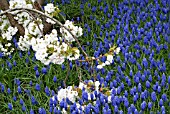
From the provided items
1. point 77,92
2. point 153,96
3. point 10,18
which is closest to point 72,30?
point 77,92

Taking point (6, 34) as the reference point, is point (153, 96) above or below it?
below

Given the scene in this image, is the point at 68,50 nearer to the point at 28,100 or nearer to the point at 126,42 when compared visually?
the point at 28,100

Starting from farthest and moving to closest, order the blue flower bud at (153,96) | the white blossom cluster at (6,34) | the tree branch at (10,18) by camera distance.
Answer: the tree branch at (10,18) < the white blossom cluster at (6,34) < the blue flower bud at (153,96)

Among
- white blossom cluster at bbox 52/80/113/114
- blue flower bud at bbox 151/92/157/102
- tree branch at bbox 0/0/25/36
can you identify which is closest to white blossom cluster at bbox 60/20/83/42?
white blossom cluster at bbox 52/80/113/114

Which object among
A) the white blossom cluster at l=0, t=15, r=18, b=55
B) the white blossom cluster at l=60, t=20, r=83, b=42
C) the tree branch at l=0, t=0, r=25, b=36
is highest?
the tree branch at l=0, t=0, r=25, b=36

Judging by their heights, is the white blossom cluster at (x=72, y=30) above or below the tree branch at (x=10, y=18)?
below

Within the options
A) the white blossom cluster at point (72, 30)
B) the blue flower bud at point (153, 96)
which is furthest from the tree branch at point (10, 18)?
the blue flower bud at point (153, 96)

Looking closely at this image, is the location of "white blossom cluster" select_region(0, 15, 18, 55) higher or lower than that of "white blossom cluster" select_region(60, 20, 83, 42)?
higher

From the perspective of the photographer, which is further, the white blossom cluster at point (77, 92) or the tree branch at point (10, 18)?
the tree branch at point (10, 18)

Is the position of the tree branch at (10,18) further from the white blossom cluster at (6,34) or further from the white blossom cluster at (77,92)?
the white blossom cluster at (77,92)

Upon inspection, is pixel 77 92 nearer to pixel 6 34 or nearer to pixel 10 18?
pixel 6 34

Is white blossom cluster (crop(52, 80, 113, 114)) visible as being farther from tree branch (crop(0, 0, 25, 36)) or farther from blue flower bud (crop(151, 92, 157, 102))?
tree branch (crop(0, 0, 25, 36))
